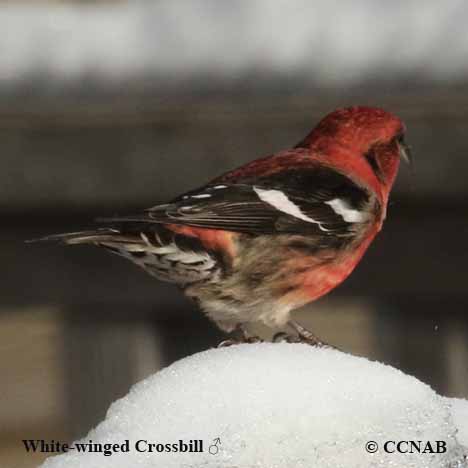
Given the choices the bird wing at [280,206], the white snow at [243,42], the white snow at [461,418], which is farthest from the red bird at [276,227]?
the white snow at [461,418]

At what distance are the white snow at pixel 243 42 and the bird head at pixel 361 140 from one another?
501 millimetres

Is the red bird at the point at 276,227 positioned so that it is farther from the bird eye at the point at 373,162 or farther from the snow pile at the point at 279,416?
the snow pile at the point at 279,416

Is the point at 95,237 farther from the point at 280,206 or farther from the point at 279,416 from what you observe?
the point at 279,416

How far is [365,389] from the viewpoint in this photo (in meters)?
2.33

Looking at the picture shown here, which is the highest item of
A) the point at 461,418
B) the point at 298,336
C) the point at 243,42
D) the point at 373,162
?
the point at 243,42

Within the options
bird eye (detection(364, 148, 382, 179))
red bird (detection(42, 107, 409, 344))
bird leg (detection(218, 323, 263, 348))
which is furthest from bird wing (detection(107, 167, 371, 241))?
bird leg (detection(218, 323, 263, 348))

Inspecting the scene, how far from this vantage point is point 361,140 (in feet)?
11.4

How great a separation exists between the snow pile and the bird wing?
2.22 feet

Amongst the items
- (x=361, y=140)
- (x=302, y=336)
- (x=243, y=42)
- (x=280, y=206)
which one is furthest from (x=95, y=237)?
(x=243, y=42)

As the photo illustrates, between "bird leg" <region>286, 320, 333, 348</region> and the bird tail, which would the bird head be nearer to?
"bird leg" <region>286, 320, 333, 348</region>

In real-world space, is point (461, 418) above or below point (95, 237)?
below

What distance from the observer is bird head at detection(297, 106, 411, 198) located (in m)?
3.42

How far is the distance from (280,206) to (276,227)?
0.05 meters

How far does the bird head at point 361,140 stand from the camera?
3.42 m
